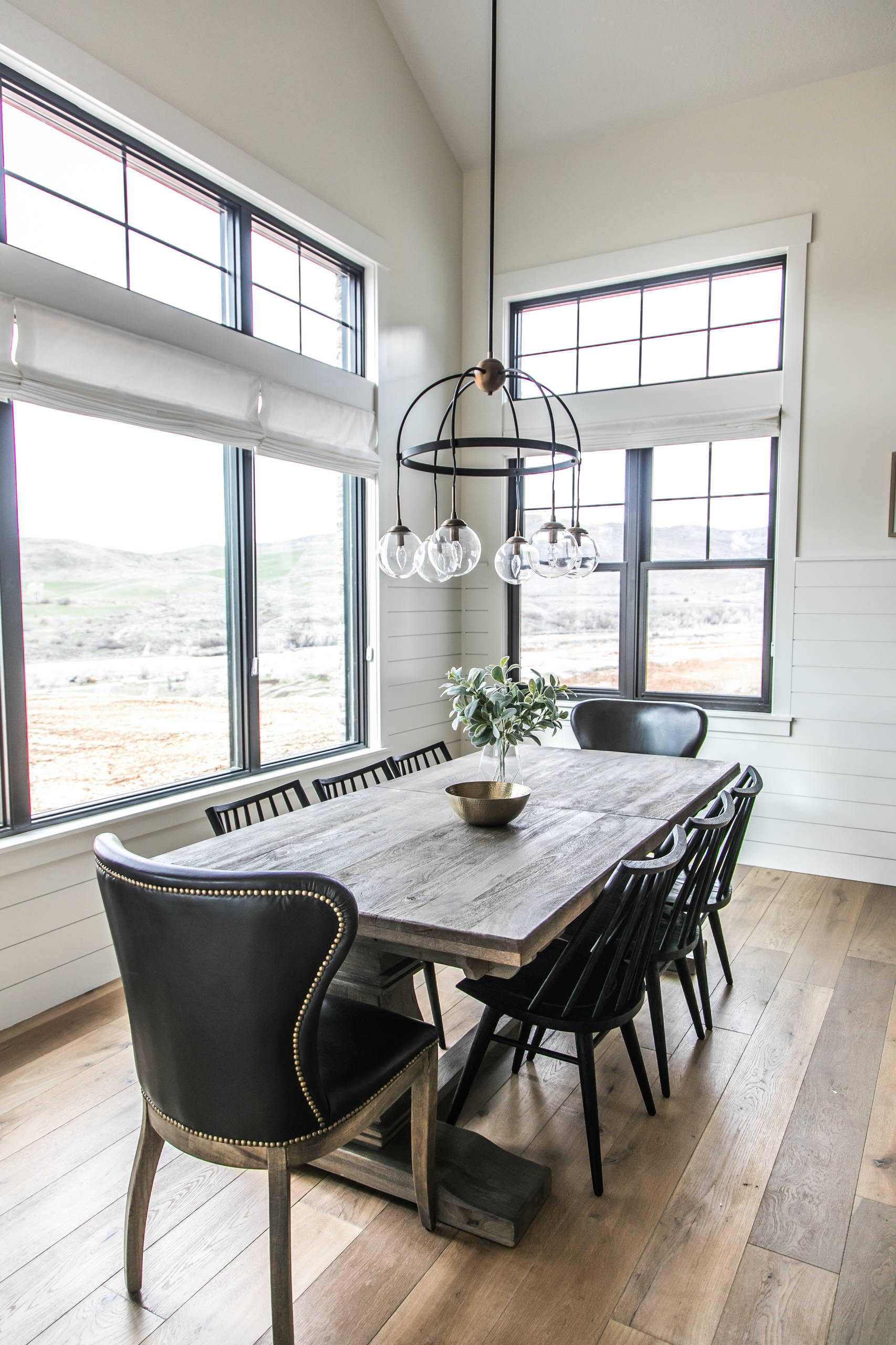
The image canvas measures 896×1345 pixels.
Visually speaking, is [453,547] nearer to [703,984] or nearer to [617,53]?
[703,984]

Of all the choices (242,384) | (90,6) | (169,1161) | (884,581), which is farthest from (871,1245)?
(90,6)

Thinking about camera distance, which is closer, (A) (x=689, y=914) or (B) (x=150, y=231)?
(A) (x=689, y=914)

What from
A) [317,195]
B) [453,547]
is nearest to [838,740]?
[453,547]

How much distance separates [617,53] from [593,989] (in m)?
4.48

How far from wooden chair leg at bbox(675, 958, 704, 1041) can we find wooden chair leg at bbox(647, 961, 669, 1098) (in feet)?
0.54

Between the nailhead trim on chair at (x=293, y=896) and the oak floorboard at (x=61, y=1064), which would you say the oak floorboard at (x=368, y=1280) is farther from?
the oak floorboard at (x=61, y=1064)

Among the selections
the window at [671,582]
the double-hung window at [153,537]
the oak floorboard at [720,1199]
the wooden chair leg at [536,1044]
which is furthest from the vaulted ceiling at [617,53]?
the wooden chair leg at [536,1044]

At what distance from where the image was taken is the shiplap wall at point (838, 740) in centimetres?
413

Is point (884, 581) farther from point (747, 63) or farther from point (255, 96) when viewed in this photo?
point (255, 96)

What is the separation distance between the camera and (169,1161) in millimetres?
2105

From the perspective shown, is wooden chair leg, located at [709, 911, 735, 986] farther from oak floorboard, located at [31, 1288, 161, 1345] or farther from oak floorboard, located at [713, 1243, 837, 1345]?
oak floorboard, located at [31, 1288, 161, 1345]

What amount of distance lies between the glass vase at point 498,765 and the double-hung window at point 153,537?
1.37 meters

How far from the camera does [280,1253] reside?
1451 millimetres

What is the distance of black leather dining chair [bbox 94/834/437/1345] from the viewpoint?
4.34 ft
